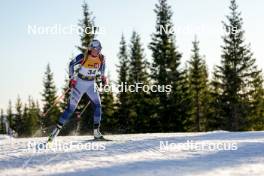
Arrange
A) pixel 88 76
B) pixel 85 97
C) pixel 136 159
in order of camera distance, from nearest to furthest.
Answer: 1. pixel 136 159
2. pixel 88 76
3. pixel 85 97

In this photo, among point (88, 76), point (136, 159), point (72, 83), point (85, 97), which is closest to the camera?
point (136, 159)

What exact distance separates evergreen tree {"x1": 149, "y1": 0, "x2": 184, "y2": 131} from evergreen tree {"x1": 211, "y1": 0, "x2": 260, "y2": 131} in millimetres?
5166

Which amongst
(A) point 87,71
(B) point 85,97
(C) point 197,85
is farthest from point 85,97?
(A) point 87,71

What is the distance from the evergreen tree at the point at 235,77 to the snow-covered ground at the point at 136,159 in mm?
33121

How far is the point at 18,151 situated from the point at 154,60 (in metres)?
32.8

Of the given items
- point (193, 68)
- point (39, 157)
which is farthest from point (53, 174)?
point (193, 68)

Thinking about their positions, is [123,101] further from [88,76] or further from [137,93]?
[88,76]

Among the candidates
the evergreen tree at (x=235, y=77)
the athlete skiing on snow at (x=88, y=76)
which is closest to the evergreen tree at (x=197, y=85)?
the evergreen tree at (x=235, y=77)

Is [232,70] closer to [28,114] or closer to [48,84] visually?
[48,84]

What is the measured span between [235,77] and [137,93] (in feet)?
30.5

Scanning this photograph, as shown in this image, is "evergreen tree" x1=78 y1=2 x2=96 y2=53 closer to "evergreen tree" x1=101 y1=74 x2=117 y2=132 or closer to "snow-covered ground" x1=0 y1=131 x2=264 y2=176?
"evergreen tree" x1=101 y1=74 x2=117 y2=132

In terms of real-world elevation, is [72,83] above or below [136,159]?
above

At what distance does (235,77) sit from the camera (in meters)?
43.5

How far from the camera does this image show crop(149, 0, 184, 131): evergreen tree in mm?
40594
